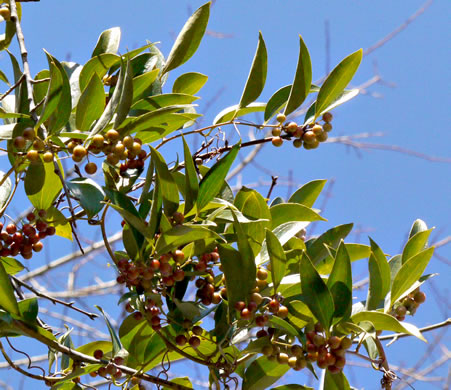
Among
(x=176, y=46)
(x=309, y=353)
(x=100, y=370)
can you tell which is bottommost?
(x=309, y=353)

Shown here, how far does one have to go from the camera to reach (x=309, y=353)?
985mm

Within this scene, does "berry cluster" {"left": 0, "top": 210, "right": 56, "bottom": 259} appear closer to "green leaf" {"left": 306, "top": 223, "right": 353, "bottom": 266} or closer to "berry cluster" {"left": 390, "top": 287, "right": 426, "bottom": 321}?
"green leaf" {"left": 306, "top": 223, "right": 353, "bottom": 266}

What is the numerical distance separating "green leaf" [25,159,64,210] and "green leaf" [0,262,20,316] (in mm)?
187

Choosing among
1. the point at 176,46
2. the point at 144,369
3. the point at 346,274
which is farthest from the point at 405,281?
the point at 176,46

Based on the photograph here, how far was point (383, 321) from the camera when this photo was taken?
96 centimetres

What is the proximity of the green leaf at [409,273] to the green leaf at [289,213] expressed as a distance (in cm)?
16

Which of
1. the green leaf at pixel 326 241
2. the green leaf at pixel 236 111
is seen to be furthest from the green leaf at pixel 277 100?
the green leaf at pixel 326 241

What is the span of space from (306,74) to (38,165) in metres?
0.50

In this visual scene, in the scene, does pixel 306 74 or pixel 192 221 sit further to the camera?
pixel 306 74

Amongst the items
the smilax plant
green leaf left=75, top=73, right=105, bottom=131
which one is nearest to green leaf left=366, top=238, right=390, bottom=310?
the smilax plant

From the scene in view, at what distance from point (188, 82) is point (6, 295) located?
594 mm

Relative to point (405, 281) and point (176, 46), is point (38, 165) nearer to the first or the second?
point (176, 46)

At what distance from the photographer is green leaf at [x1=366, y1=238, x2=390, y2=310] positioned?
1.03 m

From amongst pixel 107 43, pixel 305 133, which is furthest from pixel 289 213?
pixel 107 43
